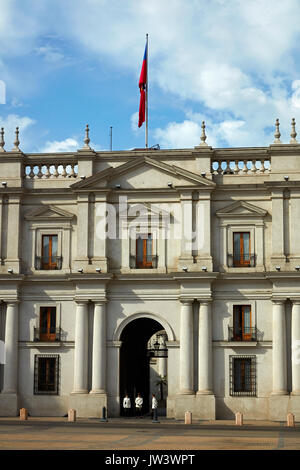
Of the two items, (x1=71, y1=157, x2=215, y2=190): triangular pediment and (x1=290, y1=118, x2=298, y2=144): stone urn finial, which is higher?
(x1=290, y1=118, x2=298, y2=144): stone urn finial

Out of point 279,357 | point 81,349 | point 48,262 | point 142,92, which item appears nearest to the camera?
point 279,357

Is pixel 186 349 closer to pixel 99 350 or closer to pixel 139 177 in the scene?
pixel 99 350

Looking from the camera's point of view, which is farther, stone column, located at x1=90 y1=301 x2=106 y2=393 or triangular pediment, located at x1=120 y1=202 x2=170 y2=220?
triangular pediment, located at x1=120 y1=202 x2=170 y2=220

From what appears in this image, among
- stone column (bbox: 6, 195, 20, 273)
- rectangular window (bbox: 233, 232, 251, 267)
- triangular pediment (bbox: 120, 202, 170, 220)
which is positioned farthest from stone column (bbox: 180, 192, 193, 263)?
stone column (bbox: 6, 195, 20, 273)

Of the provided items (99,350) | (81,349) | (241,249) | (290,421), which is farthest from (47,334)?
(290,421)

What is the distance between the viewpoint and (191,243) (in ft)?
159

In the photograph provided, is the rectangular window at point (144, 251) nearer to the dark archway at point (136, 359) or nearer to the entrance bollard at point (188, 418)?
the dark archway at point (136, 359)

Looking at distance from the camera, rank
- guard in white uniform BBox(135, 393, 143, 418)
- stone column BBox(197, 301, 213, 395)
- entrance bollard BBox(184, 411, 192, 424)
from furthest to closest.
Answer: guard in white uniform BBox(135, 393, 143, 418), stone column BBox(197, 301, 213, 395), entrance bollard BBox(184, 411, 192, 424)

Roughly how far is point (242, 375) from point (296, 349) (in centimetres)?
330

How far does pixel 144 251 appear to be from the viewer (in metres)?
49.2

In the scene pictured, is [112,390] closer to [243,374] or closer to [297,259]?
[243,374]

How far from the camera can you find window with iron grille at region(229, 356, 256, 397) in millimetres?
47156

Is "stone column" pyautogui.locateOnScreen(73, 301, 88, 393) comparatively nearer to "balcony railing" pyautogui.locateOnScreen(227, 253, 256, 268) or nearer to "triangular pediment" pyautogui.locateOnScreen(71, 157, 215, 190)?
"triangular pediment" pyautogui.locateOnScreen(71, 157, 215, 190)

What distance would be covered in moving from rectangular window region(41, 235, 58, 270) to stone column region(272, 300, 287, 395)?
13.0 metres
